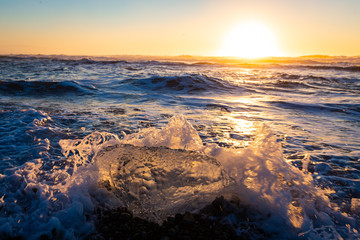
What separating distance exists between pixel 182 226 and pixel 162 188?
0.53 metres

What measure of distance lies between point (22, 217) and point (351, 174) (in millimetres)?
3581

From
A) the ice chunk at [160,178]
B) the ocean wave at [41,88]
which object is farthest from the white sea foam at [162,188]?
the ocean wave at [41,88]

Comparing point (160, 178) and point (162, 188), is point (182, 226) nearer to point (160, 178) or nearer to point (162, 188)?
point (162, 188)

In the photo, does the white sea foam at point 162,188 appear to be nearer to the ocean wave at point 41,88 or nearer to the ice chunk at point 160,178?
the ice chunk at point 160,178

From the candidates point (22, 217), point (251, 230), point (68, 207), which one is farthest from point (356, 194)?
point (22, 217)

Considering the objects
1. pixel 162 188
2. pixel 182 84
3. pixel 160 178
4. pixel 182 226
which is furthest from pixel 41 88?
pixel 182 226

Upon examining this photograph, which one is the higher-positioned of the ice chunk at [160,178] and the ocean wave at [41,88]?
the ice chunk at [160,178]

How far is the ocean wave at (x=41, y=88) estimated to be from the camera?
29.0 ft

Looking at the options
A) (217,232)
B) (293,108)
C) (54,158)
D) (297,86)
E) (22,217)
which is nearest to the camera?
(217,232)

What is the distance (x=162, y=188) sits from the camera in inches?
89.4

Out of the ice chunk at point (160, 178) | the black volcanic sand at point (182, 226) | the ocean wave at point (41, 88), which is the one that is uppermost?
the ice chunk at point (160, 178)

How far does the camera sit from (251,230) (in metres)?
1.89

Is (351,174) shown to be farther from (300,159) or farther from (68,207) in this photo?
(68,207)

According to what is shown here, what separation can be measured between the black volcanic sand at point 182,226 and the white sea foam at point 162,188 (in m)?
0.10
